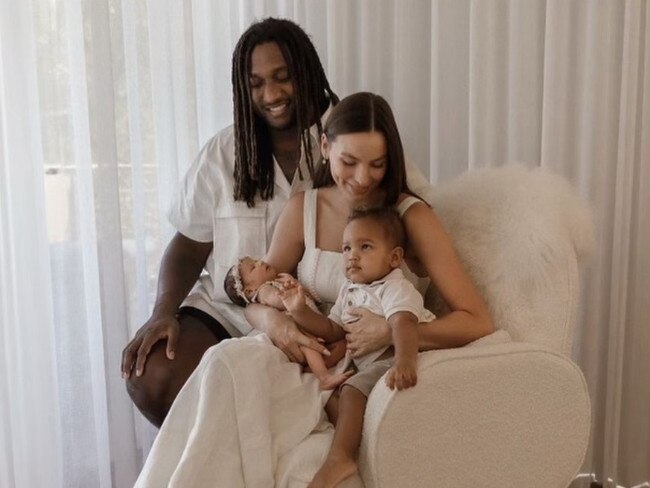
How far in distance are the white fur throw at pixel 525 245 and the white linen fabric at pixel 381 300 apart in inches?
6.0

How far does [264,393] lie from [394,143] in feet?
1.74

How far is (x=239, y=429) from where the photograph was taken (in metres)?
1.28

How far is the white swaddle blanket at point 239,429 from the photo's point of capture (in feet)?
4.11

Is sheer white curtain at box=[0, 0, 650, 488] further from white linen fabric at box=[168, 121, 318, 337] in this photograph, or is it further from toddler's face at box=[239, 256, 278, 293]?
toddler's face at box=[239, 256, 278, 293]

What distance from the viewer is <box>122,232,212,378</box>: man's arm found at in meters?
1.69

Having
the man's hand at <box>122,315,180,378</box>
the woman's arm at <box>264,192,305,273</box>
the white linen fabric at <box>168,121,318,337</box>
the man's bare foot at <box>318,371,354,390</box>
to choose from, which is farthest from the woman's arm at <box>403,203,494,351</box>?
the man's hand at <box>122,315,180,378</box>

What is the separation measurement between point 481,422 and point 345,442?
22 centimetres

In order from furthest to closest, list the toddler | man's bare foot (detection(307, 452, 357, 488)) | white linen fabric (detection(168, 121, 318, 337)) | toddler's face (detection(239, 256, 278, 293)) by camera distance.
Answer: white linen fabric (detection(168, 121, 318, 337)) < toddler's face (detection(239, 256, 278, 293)) < the toddler < man's bare foot (detection(307, 452, 357, 488))

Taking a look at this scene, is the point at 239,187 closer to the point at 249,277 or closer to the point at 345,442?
the point at 249,277

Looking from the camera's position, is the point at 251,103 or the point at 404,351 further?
the point at 251,103

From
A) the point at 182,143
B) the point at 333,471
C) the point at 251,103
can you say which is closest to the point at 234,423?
the point at 333,471

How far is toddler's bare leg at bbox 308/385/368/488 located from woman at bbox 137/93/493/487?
1.4 inches

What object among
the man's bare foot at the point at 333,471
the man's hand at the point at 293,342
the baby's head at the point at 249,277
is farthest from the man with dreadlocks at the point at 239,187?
the man's bare foot at the point at 333,471

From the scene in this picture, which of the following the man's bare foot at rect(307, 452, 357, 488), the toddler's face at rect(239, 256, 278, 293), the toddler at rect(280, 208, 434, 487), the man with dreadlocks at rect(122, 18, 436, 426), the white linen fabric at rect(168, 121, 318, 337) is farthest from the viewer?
the white linen fabric at rect(168, 121, 318, 337)
